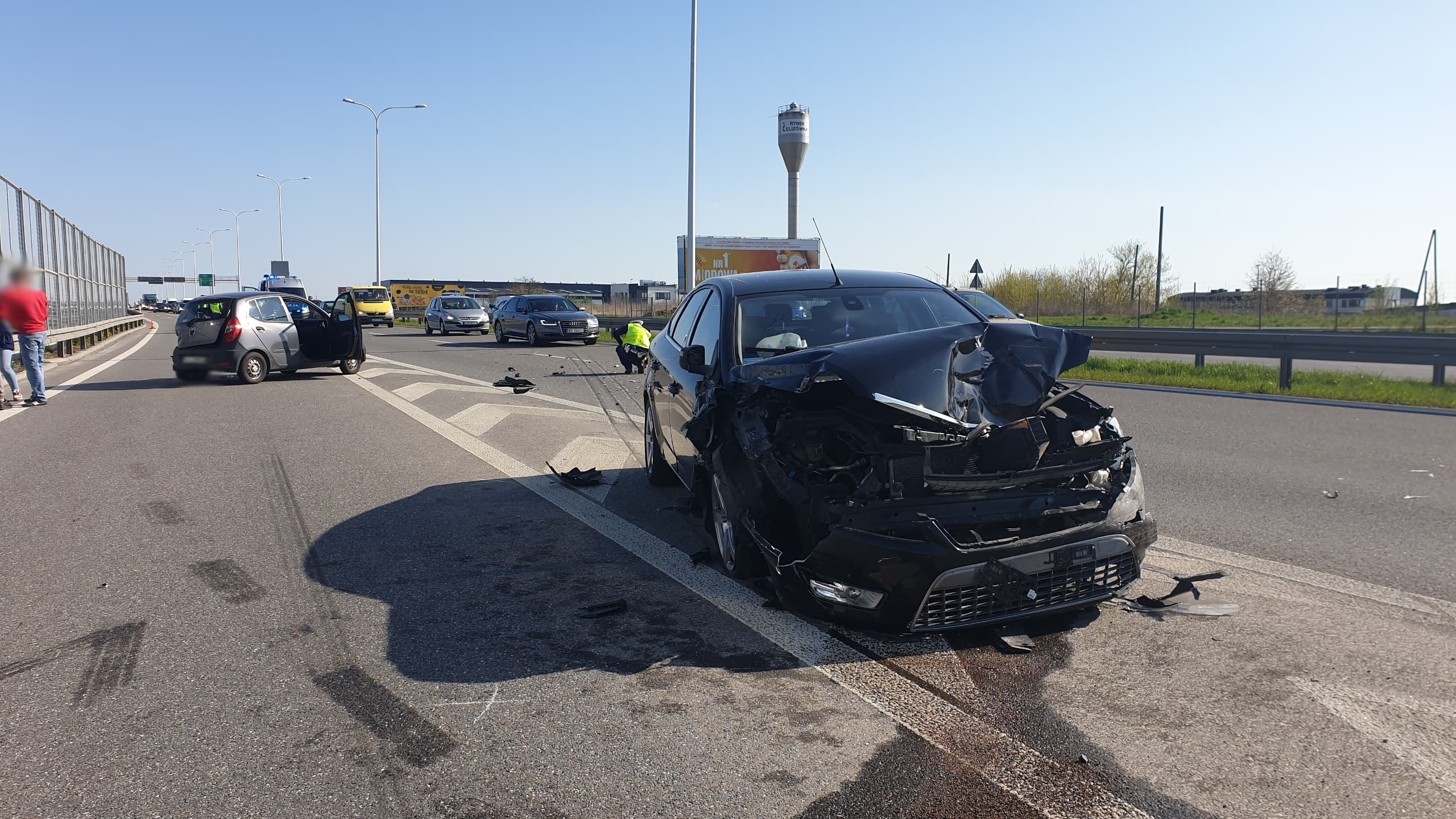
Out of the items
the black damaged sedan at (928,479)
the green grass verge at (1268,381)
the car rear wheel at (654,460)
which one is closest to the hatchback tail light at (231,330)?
the car rear wheel at (654,460)

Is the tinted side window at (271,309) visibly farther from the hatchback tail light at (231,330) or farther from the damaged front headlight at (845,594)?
the damaged front headlight at (845,594)

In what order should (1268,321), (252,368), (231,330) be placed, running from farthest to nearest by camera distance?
(1268,321)
(252,368)
(231,330)

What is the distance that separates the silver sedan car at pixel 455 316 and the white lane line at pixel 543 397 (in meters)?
17.3

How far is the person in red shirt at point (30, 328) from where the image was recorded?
43.8ft

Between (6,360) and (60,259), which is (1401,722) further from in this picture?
(60,259)

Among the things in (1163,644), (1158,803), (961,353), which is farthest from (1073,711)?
(961,353)

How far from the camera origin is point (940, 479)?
399cm

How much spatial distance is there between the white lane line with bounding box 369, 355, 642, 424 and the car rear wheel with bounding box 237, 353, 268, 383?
2761 millimetres

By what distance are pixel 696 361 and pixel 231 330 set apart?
13.4 metres

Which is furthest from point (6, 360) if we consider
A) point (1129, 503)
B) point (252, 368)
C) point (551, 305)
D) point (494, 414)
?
point (551, 305)

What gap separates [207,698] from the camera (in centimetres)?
363

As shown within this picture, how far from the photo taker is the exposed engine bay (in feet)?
12.6

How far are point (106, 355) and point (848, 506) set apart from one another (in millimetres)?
26479

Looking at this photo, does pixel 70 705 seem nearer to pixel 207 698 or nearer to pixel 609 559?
pixel 207 698
